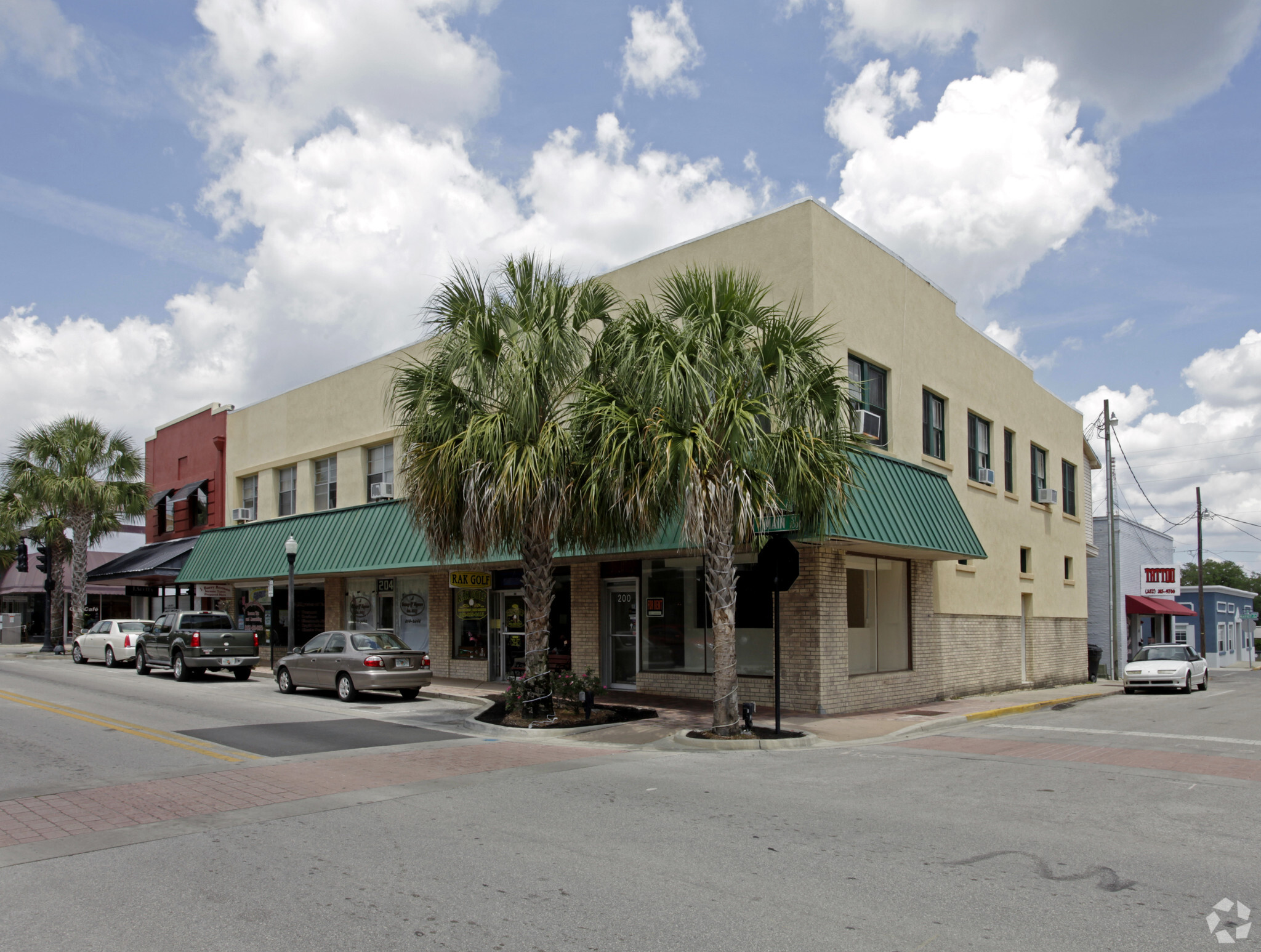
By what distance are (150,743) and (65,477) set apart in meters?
27.7

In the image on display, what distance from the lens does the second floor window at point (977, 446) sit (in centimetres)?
2394

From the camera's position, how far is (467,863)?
686cm

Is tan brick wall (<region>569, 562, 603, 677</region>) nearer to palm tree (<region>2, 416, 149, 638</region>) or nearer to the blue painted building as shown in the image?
palm tree (<region>2, 416, 149, 638</region>)

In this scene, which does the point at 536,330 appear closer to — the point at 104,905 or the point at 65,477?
the point at 104,905

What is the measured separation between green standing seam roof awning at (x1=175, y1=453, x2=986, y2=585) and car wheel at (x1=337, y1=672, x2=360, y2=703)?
3.15 meters

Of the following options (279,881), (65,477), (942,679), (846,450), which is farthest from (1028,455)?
(65,477)

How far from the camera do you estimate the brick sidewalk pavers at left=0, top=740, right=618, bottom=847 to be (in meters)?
8.30

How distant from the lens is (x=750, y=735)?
1365 centimetres

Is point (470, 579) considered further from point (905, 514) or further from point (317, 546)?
point (905, 514)

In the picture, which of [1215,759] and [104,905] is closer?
[104,905]

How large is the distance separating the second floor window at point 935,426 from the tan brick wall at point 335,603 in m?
17.1

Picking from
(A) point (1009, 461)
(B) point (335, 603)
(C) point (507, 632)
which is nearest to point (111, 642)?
(B) point (335, 603)

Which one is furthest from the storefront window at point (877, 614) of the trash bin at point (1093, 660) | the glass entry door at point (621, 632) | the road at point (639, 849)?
the trash bin at point (1093, 660)

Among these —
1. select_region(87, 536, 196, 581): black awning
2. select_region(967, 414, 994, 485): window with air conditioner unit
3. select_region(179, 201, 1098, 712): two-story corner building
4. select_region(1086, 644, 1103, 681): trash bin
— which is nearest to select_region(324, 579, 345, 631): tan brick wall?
select_region(179, 201, 1098, 712): two-story corner building
